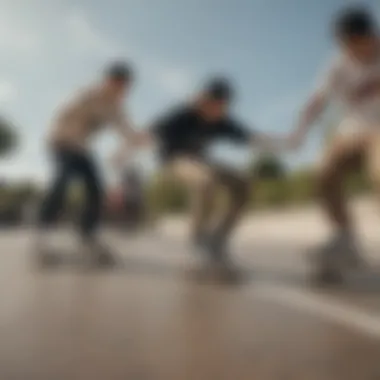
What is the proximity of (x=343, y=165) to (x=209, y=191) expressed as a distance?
0.81 feet

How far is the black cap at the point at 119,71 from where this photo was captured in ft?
3.64

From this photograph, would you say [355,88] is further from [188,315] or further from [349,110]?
[188,315]

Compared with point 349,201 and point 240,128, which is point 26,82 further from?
point 349,201

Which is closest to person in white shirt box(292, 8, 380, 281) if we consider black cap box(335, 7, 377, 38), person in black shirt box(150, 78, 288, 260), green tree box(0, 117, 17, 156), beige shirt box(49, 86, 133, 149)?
black cap box(335, 7, 377, 38)

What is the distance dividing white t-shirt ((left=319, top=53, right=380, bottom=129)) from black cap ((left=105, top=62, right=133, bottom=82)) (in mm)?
348

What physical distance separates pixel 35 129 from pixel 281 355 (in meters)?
0.56

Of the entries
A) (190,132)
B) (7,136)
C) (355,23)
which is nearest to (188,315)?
(190,132)

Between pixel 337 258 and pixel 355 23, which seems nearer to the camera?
pixel 355 23

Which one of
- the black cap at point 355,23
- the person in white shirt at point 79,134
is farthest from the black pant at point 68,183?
the black cap at point 355,23

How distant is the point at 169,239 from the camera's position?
1.21 m

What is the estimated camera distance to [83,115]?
113 centimetres

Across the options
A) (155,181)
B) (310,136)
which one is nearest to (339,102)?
(310,136)

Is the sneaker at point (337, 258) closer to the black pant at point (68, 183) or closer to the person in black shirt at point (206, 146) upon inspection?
the person in black shirt at point (206, 146)

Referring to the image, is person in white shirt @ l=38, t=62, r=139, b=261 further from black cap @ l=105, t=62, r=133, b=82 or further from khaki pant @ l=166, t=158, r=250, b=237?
khaki pant @ l=166, t=158, r=250, b=237
